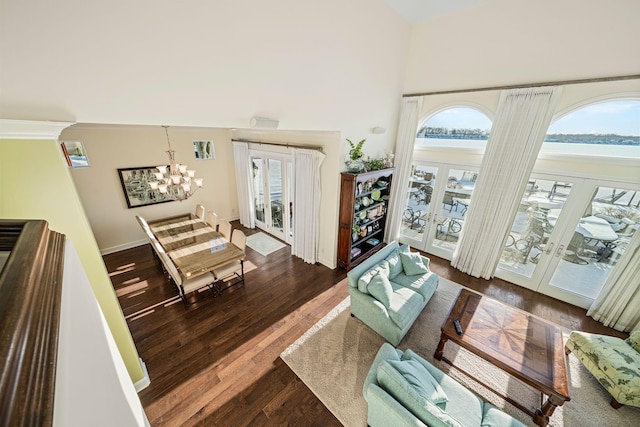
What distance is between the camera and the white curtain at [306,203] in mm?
4305

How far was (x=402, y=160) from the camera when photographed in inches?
197

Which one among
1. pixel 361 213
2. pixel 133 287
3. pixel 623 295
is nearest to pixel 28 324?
pixel 361 213

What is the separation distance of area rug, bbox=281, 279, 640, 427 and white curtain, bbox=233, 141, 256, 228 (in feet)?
12.5

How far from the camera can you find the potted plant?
406 cm

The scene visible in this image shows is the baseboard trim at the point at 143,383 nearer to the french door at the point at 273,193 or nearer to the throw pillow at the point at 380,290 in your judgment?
the throw pillow at the point at 380,290

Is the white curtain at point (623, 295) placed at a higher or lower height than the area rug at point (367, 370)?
higher

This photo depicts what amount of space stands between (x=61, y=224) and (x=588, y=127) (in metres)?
6.13

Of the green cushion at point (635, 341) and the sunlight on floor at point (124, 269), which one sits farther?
the sunlight on floor at point (124, 269)

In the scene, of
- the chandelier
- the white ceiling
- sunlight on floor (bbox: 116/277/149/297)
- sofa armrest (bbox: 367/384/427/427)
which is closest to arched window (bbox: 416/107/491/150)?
the white ceiling

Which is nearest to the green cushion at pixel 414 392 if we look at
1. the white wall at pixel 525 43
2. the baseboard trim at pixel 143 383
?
the baseboard trim at pixel 143 383

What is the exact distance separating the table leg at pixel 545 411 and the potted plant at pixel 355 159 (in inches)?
139

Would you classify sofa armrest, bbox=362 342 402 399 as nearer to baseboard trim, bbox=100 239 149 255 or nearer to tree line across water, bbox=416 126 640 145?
tree line across water, bbox=416 126 640 145

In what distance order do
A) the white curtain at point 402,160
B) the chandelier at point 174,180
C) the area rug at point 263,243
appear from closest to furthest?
the chandelier at point 174,180
the white curtain at point 402,160
the area rug at point 263,243

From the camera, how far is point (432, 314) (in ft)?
12.1
